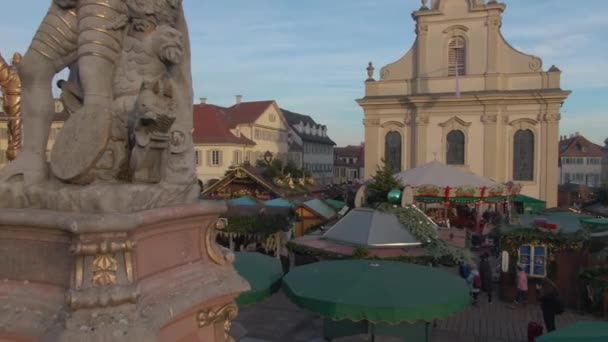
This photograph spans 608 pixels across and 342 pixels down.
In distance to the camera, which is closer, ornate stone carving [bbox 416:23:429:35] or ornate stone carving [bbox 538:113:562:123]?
ornate stone carving [bbox 538:113:562:123]

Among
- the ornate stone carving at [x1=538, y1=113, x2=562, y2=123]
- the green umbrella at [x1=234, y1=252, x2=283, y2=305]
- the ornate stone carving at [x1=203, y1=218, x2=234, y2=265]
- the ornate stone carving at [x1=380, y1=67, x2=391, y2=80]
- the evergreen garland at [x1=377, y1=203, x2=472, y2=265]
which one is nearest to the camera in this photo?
the ornate stone carving at [x1=203, y1=218, x2=234, y2=265]

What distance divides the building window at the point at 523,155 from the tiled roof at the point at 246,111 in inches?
988

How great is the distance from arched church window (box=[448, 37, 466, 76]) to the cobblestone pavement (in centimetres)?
2382

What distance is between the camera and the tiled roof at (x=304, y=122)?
63.2 metres

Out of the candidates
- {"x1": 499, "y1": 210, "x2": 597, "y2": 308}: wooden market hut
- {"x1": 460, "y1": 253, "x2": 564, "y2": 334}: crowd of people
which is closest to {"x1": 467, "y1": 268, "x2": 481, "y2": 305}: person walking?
{"x1": 460, "y1": 253, "x2": 564, "y2": 334}: crowd of people

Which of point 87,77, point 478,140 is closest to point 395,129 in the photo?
point 478,140

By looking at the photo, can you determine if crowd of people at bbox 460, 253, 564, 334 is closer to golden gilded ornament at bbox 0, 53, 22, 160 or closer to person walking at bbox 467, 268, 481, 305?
person walking at bbox 467, 268, 481, 305

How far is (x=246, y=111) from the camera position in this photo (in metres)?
51.6

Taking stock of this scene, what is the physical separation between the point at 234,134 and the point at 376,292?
4305cm

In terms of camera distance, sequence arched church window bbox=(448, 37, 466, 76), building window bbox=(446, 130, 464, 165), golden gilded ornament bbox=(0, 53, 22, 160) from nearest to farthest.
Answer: golden gilded ornament bbox=(0, 53, 22, 160)
building window bbox=(446, 130, 464, 165)
arched church window bbox=(448, 37, 466, 76)

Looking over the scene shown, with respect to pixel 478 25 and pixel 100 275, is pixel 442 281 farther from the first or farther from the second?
pixel 478 25

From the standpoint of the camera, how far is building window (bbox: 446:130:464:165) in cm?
3262

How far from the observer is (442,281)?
6086mm

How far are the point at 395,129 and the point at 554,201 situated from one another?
1056 cm
